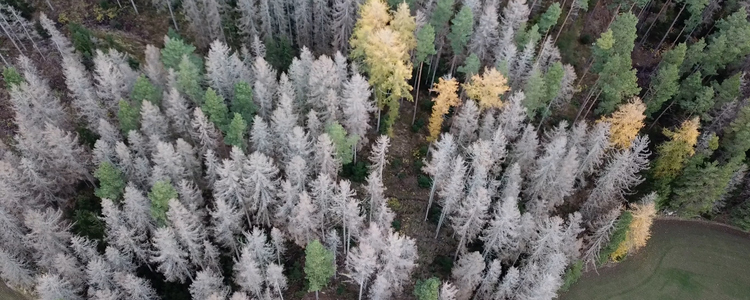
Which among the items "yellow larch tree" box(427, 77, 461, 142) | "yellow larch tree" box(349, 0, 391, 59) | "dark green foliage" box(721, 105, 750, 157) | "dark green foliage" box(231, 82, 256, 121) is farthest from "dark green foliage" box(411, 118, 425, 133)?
"dark green foliage" box(721, 105, 750, 157)

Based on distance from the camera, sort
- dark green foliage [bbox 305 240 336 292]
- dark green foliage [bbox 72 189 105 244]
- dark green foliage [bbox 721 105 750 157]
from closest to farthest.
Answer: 1. dark green foliage [bbox 305 240 336 292]
2. dark green foliage [bbox 72 189 105 244]
3. dark green foliage [bbox 721 105 750 157]

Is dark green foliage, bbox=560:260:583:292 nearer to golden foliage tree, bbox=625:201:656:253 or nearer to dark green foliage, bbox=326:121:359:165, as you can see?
golden foliage tree, bbox=625:201:656:253

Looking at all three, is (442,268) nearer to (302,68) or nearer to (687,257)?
(302,68)

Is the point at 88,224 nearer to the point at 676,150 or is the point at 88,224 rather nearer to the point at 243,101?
the point at 243,101

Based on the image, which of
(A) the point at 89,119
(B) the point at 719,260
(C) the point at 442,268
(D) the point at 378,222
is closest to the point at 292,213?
(D) the point at 378,222

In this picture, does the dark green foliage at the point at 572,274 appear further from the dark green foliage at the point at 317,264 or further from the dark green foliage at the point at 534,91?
the dark green foliage at the point at 317,264

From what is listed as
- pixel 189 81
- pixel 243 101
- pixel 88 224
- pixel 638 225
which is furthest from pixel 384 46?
pixel 88 224

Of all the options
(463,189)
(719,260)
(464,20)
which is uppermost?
(464,20)
